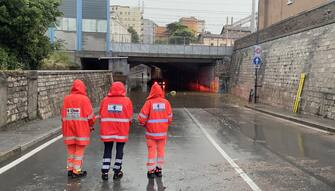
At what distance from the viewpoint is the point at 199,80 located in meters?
58.8

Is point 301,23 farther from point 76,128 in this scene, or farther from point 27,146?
point 76,128

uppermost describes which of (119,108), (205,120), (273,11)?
(273,11)

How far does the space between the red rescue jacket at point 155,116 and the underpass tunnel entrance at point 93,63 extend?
4032 cm

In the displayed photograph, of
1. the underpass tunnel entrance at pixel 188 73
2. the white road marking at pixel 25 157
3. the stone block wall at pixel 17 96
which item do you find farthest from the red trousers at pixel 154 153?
the underpass tunnel entrance at pixel 188 73

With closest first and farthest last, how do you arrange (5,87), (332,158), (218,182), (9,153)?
(218,182), (9,153), (332,158), (5,87)

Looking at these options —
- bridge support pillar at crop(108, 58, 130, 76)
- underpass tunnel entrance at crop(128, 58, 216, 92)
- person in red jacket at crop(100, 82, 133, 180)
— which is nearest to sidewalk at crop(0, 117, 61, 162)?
person in red jacket at crop(100, 82, 133, 180)

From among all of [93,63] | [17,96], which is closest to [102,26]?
[93,63]

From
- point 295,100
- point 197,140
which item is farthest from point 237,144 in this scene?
point 295,100

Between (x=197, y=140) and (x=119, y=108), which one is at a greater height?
(x=119, y=108)

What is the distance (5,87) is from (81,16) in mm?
38716

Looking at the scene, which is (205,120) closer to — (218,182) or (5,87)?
(5,87)

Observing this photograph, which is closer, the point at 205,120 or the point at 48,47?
the point at 205,120

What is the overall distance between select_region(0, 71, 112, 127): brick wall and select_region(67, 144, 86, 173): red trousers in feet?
17.8

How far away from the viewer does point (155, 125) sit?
22.9ft
